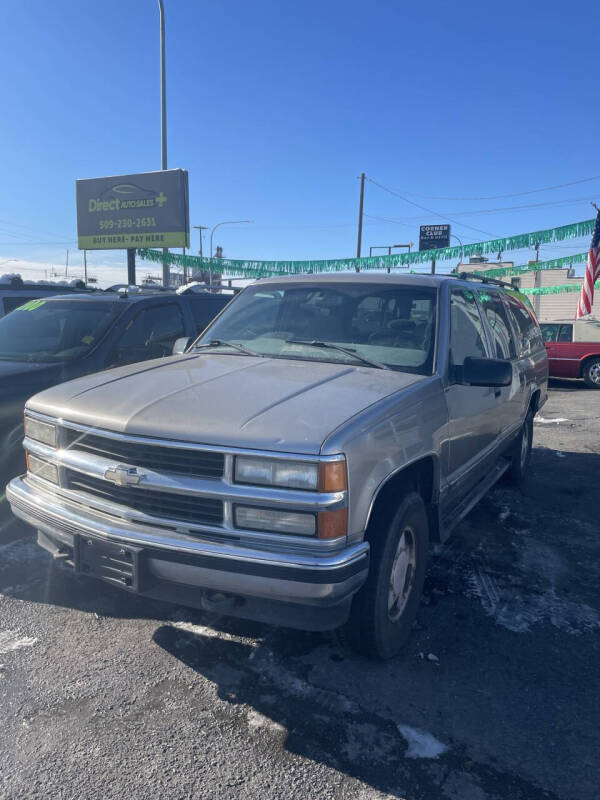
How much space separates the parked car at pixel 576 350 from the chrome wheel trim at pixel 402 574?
1313 centimetres

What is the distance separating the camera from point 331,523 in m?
2.40

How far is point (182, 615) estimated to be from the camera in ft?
11.3

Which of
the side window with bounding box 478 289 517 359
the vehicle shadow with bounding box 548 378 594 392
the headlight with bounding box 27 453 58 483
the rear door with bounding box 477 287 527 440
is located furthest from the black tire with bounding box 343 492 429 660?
the vehicle shadow with bounding box 548 378 594 392

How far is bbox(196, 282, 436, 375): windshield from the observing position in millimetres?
3627

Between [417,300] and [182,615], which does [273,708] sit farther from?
[417,300]

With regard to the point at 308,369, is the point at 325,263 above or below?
above

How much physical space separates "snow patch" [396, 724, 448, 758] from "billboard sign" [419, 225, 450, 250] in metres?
39.7

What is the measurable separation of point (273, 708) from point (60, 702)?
966 millimetres

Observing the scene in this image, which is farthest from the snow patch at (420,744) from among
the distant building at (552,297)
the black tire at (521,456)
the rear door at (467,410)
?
the distant building at (552,297)

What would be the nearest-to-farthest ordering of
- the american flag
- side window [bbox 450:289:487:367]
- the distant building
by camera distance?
side window [bbox 450:289:487:367] < the american flag < the distant building

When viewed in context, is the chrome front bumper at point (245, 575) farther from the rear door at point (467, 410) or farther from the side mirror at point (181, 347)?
the side mirror at point (181, 347)

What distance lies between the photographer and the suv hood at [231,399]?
2.50m

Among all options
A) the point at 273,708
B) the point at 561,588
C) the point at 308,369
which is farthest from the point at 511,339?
the point at 273,708

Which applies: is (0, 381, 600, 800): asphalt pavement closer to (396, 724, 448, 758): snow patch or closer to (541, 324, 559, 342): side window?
(396, 724, 448, 758): snow patch
